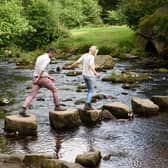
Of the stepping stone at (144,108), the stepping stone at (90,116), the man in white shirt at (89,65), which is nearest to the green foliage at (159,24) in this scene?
the stepping stone at (144,108)

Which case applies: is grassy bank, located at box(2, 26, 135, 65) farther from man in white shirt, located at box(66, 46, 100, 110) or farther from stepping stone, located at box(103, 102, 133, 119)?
stepping stone, located at box(103, 102, 133, 119)

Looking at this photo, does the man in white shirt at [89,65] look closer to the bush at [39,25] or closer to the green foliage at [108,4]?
the bush at [39,25]

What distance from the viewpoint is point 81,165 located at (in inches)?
492

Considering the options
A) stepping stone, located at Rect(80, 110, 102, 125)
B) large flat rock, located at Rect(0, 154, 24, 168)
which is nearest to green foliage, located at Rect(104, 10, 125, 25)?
stepping stone, located at Rect(80, 110, 102, 125)

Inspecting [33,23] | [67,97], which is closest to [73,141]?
[67,97]

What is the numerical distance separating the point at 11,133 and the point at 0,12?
2059cm

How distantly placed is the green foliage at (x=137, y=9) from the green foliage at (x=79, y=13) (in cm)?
1964

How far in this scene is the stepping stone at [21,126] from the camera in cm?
1606

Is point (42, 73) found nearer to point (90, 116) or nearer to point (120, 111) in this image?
point (90, 116)

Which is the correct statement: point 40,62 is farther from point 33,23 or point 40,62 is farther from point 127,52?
point 33,23

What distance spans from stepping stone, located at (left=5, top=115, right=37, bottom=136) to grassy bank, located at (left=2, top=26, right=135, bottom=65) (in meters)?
26.4

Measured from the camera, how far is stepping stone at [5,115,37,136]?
16062mm

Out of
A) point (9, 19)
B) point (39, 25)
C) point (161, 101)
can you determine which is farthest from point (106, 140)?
point (39, 25)

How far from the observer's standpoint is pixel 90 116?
17.8 metres
